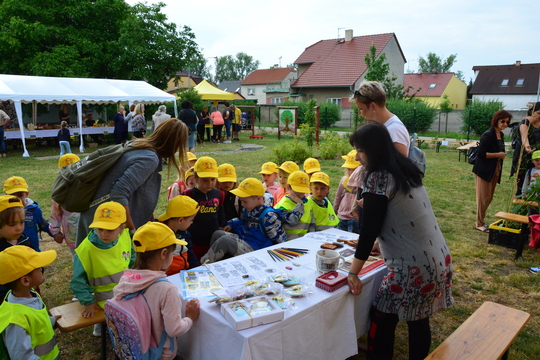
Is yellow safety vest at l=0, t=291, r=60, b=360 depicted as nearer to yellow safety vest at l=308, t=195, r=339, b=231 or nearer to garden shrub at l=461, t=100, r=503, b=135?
yellow safety vest at l=308, t=195, r=339, b=231

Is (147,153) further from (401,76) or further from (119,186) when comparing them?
(401,76)

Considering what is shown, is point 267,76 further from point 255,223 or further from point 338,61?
point 255,223

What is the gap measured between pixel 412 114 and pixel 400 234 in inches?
805

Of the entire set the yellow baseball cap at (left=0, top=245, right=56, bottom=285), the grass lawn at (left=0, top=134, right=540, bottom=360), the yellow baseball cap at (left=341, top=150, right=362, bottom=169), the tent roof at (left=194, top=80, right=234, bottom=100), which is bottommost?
the grass lawn at (left=0, top=134, right=540, bottom=360)

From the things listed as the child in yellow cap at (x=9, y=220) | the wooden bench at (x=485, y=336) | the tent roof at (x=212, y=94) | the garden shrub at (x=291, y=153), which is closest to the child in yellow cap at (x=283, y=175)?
the wooden bench at (x=485, y=336)

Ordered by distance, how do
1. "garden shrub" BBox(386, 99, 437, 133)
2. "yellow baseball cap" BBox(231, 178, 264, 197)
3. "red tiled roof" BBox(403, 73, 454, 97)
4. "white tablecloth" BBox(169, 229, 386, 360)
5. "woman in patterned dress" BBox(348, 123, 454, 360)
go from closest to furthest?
"white tablecloth" BBox(169, 229, 386, 360)
"woman in patterned dress" BBox(348, 123, 454, 360)
"yellow baseball cap" BBox(231, 178, 264, 197)
"garden shrub" BBox(386, 99, 437, 133)
"red tiled roof" BBox(403, 73, 454, 97)

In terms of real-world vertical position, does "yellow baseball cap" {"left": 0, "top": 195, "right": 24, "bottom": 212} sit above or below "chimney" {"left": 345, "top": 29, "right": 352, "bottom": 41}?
below

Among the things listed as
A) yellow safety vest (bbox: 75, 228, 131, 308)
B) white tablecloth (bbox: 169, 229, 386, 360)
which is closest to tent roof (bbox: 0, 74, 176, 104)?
→ yellow safety vest (bbox: 75, 228, 131, 308)

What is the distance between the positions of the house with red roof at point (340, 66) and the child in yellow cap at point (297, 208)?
27.2 metres

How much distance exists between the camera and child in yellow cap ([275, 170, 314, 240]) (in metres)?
3.74

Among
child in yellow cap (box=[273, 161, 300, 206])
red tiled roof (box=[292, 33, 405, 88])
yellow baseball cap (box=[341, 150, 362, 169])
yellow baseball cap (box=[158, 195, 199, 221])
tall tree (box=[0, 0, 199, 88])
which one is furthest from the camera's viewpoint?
red tiled roof (box=[292, 33, 405, 88])

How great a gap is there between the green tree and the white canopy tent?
85.5 meters

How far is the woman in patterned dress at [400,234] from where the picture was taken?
2.22m

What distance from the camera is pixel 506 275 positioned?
15.0 feet
